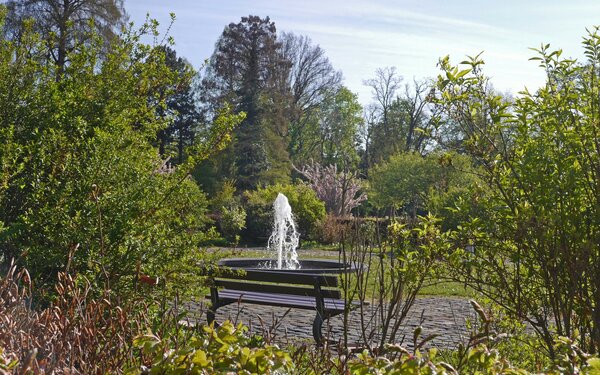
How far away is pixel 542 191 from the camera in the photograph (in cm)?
452

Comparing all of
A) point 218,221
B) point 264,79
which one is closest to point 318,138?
point 264,79

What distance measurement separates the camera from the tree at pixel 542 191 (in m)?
4.44

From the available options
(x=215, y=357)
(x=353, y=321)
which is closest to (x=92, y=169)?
(x=215, y=357)

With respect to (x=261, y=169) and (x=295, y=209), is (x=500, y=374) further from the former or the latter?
(x=261, y=169)

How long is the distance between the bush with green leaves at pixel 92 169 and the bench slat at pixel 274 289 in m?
1.67

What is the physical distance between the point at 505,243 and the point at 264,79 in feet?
146

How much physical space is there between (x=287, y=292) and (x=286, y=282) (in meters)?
0.26

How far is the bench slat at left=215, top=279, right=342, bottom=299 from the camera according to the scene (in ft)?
25.3

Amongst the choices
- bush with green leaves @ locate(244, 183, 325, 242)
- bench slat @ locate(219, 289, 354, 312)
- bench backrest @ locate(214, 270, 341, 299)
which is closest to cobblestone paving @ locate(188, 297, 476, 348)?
bench slat @ locate(219, 289, 354, 312)

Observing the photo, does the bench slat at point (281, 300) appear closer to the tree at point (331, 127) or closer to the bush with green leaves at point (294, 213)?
the bush with green leaves at point (294, 213)

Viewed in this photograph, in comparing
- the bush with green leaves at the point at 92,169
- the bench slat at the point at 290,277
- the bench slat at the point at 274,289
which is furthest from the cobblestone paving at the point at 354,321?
the bush with green leaves at the point at 92,169

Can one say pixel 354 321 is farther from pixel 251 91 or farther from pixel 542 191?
pixel 251 91

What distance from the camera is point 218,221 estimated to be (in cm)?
3147

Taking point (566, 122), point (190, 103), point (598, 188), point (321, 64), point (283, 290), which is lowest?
point (283, 290)
